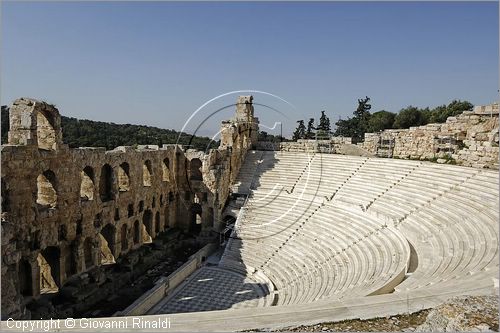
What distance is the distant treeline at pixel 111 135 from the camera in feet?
137

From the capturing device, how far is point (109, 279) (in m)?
17.5

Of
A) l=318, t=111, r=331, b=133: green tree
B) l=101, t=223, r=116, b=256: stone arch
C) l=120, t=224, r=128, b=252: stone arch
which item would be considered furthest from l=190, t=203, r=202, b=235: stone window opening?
l=318, t=111, r=331, b=133: green tree

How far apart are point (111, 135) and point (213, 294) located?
1528 inches

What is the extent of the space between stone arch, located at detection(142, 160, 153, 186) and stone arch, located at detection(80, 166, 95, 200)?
4.87 m

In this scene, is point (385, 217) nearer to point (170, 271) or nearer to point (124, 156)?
point (170, 271)

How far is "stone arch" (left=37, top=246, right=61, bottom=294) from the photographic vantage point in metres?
15.9

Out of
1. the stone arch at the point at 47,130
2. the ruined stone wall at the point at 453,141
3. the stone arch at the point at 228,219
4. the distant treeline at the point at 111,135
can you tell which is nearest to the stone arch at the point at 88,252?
the stone arch at the point at 47,130

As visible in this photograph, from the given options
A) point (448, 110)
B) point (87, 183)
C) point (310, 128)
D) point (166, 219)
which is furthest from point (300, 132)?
point (87, 183)

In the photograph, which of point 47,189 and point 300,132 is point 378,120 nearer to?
point 300,132

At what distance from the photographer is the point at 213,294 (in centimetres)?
1705

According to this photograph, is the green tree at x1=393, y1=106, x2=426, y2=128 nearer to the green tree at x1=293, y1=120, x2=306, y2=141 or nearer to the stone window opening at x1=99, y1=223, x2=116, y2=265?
the green tree at x1=293, y1=120, x2=306, y2=141

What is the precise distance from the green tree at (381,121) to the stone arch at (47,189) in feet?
127

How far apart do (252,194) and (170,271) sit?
773 cm

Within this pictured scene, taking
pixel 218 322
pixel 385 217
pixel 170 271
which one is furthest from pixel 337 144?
pixel 218 322
